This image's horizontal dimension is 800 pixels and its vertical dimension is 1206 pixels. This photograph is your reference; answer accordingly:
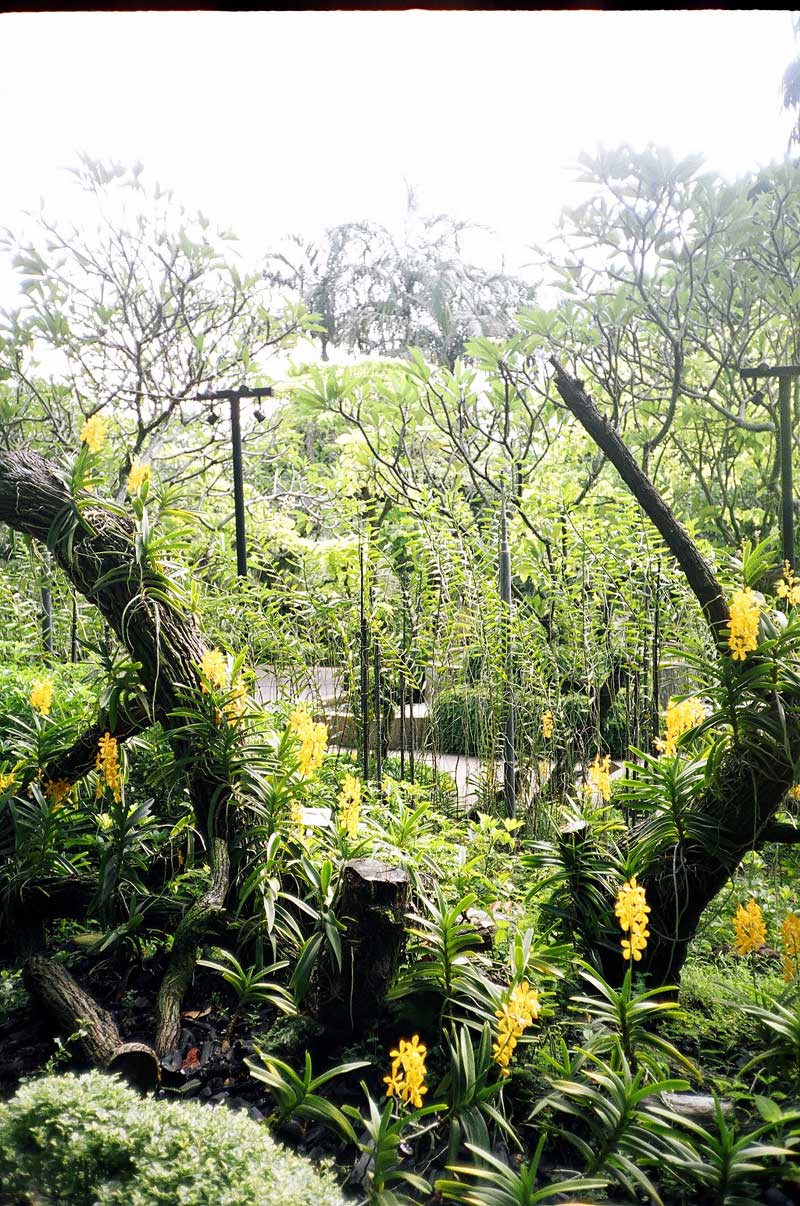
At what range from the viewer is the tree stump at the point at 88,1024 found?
153 cm

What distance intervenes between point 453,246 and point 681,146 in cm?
441

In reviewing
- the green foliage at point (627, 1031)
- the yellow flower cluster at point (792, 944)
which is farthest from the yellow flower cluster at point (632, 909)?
the yellow flower cluster at point (792, 944)

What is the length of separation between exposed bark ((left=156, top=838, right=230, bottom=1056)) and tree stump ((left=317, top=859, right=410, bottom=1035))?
28 centimetres

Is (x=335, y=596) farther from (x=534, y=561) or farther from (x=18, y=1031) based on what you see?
(x=18, y=1031)

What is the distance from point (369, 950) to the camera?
5.46ft

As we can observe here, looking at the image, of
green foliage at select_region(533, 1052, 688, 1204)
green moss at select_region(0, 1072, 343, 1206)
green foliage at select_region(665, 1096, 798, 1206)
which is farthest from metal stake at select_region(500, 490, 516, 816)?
green moss at select_region(0, 1072, 343, 1206)

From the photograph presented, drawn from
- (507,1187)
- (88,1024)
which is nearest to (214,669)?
(88,1024)

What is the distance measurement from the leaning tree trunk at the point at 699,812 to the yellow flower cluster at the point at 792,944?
148 mm

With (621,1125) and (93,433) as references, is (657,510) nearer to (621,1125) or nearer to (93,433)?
(621,1125)

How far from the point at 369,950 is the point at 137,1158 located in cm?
58

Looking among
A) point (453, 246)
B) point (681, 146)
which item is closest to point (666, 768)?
point (681, 146)

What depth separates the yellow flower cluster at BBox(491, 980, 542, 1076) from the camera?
134 centimetres

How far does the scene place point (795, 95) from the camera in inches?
105

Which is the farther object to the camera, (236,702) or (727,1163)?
(236,702)
